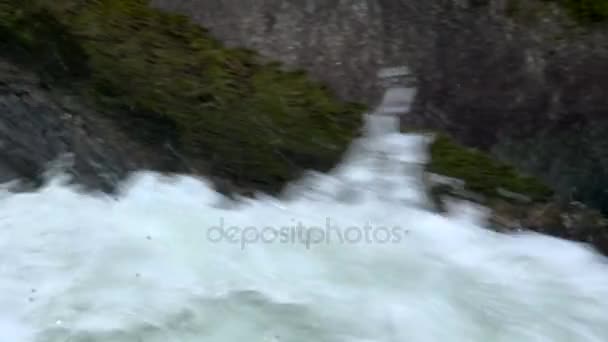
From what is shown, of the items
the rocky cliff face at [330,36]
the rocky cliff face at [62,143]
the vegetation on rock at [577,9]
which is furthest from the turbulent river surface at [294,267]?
the vegetation on rock at [577,9]

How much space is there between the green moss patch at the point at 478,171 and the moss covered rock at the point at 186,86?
41 centimetres

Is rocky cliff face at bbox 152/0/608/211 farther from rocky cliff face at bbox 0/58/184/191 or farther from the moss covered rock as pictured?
rocky cliff face at bbox 0/58/184/191

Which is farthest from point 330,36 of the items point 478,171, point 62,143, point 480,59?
point 62,143

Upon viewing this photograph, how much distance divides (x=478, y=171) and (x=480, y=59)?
54 cm

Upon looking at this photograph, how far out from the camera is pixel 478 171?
13.0 ft

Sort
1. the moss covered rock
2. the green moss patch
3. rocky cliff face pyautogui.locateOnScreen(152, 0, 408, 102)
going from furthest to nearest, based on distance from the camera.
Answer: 1. rocky cliff face pyautogui.locateOnScreen(152, 0, 408, 102)
2. the moss covered rock
3. the green moss patch

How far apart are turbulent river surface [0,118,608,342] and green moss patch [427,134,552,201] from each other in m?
0.10

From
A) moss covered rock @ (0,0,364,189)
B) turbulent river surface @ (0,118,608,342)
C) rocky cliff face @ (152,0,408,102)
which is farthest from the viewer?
rocky cliff face @ (152,0,408,102)

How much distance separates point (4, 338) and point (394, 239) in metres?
1.66

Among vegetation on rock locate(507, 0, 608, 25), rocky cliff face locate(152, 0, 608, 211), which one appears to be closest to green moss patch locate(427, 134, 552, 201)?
rocky cliff face locate(152, 0, 608, 211)

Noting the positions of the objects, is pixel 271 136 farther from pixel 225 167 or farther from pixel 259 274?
pixel 259 274

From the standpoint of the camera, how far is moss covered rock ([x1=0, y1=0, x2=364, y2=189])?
4055 mm

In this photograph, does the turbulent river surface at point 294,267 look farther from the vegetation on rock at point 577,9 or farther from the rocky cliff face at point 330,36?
the vegetation on rock at point 577,9

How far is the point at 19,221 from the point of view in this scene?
12.4 ft
